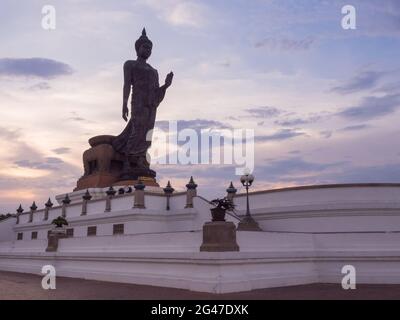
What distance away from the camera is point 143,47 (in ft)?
109

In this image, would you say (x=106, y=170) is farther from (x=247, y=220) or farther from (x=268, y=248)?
(x=268, y=248)

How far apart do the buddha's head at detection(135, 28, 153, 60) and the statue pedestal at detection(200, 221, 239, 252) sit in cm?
2282

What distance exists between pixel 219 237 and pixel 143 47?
23.4 meters

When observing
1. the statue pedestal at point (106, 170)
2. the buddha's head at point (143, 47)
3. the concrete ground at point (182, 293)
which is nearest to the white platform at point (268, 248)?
the concrete ground at point (182, 293)

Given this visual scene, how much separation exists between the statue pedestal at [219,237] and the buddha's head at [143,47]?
74.9 feet

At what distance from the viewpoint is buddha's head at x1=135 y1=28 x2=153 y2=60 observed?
3331 cm

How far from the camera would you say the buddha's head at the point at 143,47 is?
109 feet

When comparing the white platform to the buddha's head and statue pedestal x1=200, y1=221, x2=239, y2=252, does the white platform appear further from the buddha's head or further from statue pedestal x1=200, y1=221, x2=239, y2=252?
the buddha's head

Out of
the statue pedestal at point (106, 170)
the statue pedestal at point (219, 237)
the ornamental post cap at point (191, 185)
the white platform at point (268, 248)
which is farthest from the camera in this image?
the statue pedestal at point (106, 170)

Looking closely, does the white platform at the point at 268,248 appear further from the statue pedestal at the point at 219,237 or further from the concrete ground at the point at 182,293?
the concrete ground at the point at 182,293

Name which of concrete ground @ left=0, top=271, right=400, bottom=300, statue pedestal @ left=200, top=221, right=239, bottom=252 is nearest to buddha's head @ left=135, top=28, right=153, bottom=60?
concrete ground @ left=0, top=271, right=400, bottom=300

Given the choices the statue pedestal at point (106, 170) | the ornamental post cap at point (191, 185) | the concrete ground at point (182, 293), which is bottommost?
the concrete ground at point (182, 293)
